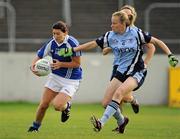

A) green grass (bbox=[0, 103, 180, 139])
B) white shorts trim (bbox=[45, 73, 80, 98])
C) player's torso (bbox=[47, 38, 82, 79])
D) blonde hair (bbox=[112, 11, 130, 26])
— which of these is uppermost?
blonde hair (bbox=[112, 11, 130, 26])

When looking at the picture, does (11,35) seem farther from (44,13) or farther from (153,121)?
(153,121)

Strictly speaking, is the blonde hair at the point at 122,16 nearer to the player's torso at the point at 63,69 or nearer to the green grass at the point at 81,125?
the player's torso at the point at 63,69

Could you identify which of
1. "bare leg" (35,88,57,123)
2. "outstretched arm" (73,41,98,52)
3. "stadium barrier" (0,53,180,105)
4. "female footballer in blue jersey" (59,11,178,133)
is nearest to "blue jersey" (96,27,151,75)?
"female footballer in blue jersey" (59,11,178,133)

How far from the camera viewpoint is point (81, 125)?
590 inches

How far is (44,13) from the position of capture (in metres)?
25.6

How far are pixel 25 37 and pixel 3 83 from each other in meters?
2.17

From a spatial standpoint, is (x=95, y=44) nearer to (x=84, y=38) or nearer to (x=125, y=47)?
(x=125, y=47)

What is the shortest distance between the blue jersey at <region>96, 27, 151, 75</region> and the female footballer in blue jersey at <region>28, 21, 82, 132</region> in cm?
Answer: 87

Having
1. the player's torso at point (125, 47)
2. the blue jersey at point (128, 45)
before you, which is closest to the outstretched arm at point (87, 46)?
the blue jersey at point (128, 45)

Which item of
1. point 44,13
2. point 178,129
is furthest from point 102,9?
point 178,129

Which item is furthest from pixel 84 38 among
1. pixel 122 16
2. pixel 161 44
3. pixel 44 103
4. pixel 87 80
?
pixel 122 16

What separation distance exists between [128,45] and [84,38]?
42.4 feet

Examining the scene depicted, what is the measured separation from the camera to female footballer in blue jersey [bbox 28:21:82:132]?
42.9 feet

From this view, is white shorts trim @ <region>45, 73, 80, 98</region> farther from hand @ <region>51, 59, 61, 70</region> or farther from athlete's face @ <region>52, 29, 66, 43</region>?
athlete's face @ <region>52, 29, 66, 43</region>
